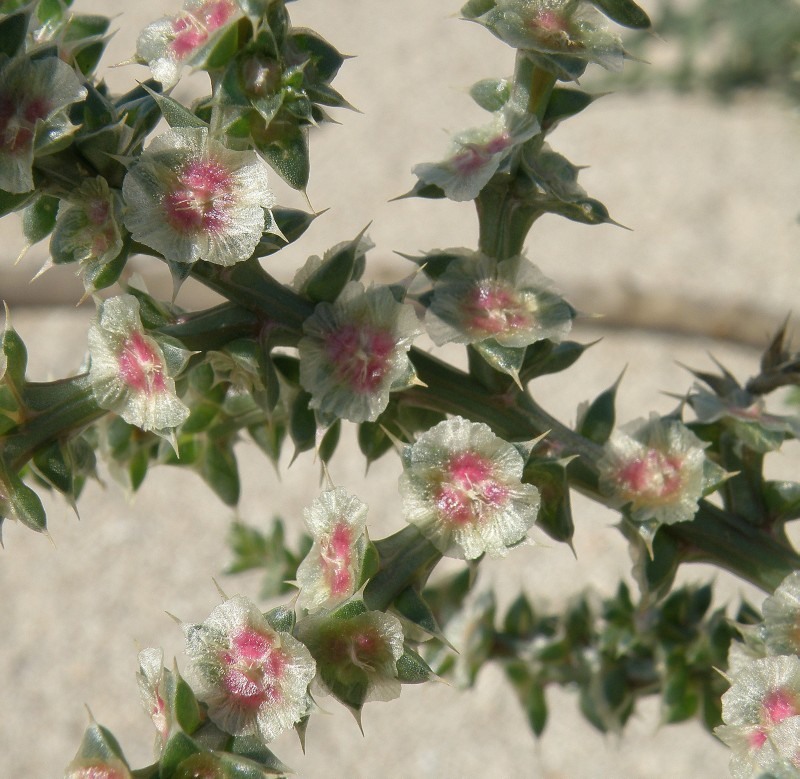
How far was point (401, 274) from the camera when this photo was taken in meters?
1.50

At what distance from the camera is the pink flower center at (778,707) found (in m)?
0.39

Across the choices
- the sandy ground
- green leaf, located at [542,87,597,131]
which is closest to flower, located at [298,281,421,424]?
green leaf, located at [542,87,597,131]

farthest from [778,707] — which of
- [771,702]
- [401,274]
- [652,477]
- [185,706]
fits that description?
[401,274]

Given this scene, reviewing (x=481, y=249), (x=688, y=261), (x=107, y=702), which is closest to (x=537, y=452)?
(x=481, y=249)

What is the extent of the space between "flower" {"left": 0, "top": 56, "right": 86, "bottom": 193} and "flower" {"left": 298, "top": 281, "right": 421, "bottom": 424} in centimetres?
12

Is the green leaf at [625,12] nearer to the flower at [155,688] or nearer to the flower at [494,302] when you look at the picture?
the flower at [494,302]

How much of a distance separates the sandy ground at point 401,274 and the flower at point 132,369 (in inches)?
17.9

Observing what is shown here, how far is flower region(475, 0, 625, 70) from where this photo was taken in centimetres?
42

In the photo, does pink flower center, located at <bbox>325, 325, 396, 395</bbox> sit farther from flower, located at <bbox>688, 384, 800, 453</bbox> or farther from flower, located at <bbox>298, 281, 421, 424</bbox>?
flower, located at <bbox>688, 384, 800, 453</bbox>

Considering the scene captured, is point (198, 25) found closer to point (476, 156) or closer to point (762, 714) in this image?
point (476, 156)

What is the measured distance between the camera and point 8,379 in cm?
41

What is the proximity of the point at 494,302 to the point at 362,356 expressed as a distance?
2.6 inches

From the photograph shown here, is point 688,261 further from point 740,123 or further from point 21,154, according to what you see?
point 21,154

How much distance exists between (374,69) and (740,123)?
60 centimetres
